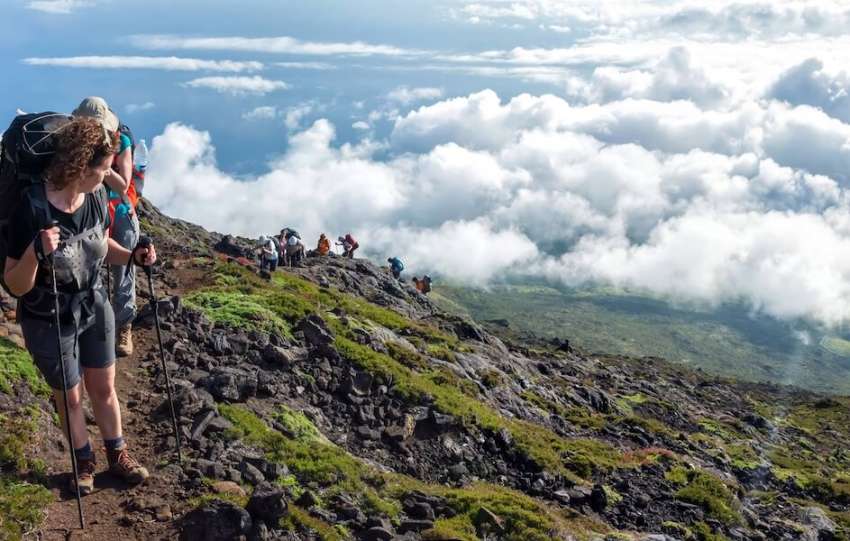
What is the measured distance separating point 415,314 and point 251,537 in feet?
134

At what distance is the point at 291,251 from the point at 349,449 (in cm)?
3131

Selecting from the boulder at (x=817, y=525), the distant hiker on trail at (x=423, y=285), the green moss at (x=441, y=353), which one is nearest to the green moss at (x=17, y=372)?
the green moss at (x=441, y=353)

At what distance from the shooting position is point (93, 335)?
1036cm

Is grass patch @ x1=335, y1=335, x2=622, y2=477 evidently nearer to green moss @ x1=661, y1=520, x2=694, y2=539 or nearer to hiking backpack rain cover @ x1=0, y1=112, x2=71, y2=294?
green moss @ x1=661, y1=520, x2=694, y2=539

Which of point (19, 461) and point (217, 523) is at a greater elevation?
point (19, 461)

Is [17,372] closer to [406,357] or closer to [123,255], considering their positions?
[123,255]

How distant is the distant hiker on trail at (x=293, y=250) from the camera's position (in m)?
47.9

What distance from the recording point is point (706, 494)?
84.8 feet

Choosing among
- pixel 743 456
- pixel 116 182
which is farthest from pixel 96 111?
pixel 743 456

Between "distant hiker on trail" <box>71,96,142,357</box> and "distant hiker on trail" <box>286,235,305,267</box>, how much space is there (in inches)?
1210

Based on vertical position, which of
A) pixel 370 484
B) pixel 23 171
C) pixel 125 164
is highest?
pixel 23 171

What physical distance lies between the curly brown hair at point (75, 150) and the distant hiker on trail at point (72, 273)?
1 centimetres

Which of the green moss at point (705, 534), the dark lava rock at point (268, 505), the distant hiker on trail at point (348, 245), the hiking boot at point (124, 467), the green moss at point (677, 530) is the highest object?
the hiking boot at point (124, 467)

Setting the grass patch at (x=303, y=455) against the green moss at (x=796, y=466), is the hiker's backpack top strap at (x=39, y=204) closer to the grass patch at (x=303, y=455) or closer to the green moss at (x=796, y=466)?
the grass patch at (x=303, y=455)
